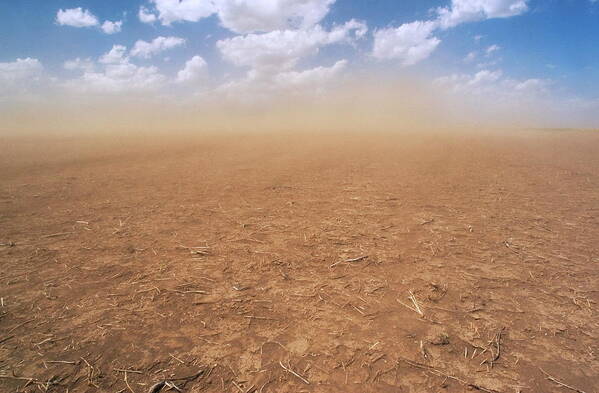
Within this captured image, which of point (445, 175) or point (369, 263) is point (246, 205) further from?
point (445, 175)

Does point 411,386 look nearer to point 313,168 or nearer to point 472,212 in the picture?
point 472,212

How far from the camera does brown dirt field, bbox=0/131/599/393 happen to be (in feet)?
7.24

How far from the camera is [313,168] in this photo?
1200 centimetres

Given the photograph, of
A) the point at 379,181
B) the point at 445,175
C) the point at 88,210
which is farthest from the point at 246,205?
the point at 445,175

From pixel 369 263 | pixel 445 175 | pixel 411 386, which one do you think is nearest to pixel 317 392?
pixel 411 386

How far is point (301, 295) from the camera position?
315cm

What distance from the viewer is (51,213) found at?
592 centimetres

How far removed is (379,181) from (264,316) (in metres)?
7.07

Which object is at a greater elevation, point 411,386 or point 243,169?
point 243,169

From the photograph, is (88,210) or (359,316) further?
(88,210)

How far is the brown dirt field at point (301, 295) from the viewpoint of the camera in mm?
2207

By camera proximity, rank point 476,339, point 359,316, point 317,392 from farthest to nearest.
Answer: point 359,316 → point 476,339 → point 317,392

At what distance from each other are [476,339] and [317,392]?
1.48m

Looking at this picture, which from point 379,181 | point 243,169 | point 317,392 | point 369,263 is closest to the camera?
point 317,392
